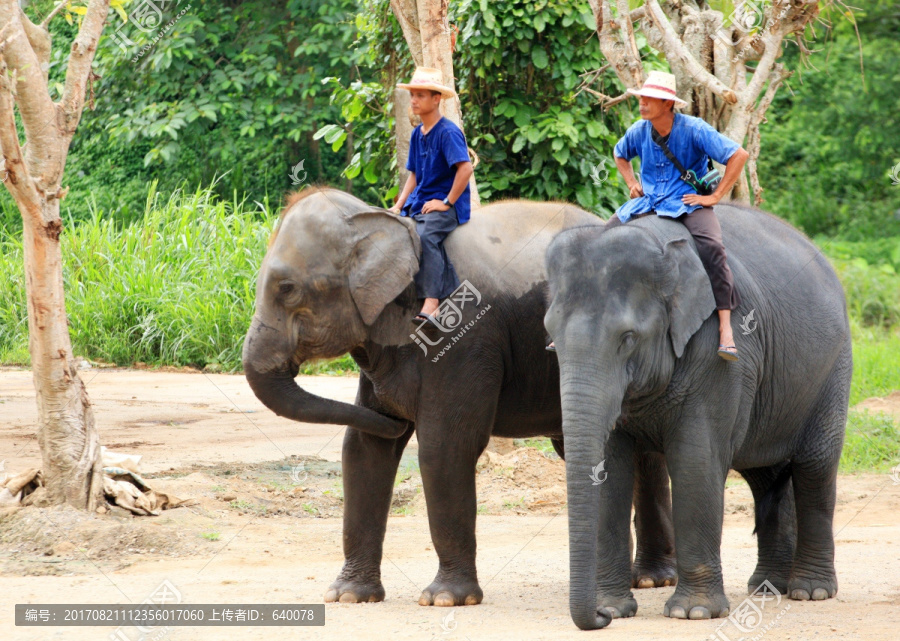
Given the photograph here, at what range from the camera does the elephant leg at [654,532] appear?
5.92m

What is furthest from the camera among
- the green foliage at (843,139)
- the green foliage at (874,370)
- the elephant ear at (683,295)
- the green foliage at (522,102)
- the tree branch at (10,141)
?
the green foliage at (843,139)

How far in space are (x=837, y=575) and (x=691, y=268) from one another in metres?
2.19

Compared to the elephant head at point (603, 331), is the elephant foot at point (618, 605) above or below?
below

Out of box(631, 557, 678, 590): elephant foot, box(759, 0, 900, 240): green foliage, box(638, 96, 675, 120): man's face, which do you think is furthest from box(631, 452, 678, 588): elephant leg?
box(759, 0, 900, 240): green foliage

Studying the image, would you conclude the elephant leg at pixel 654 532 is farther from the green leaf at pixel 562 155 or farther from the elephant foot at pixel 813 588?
the green leaf at pixel 562 155

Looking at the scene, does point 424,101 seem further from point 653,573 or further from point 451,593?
point 653,573

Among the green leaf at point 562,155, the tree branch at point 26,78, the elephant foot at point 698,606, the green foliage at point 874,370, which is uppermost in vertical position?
the tree branch at point 26,78

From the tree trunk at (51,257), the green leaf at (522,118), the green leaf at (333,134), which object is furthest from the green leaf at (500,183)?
the tree trunk at (51,257)

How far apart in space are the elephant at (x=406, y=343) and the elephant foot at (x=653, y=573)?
3.14 feet

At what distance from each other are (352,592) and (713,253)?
229 cm

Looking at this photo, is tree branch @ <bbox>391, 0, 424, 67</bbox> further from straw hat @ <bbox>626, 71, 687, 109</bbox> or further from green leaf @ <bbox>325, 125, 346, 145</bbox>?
straw hat @ <bbox>626, 71, 687, 109</bbox>

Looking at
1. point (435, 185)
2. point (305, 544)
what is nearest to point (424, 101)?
point (435, 185)

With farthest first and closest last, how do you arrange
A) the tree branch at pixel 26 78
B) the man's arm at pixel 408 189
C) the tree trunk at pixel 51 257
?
the tree trunk at pixel 51 257
the tree branch at pixel 26 78
the man's arm at pixel 408 189

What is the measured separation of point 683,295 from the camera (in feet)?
16.1
